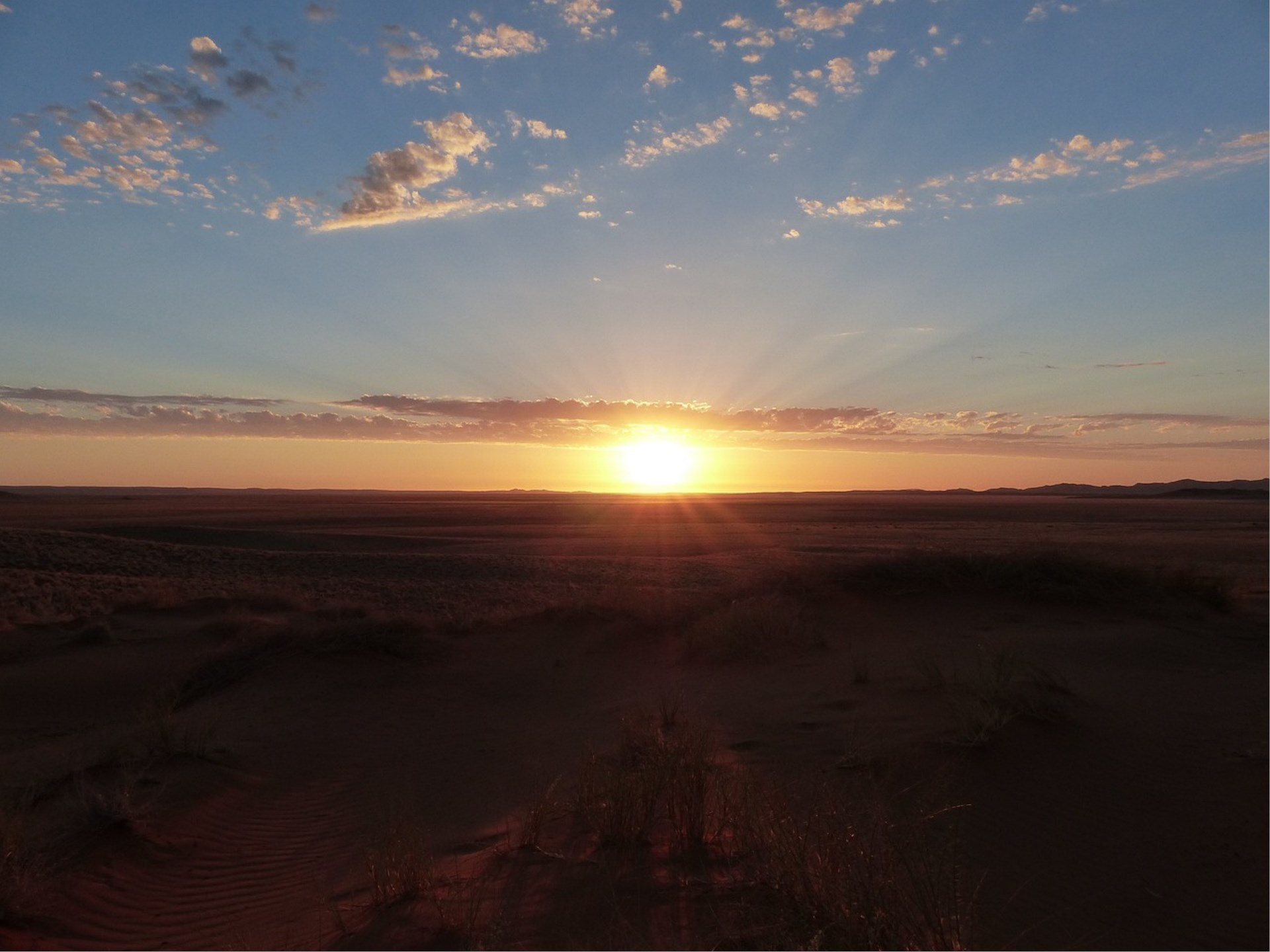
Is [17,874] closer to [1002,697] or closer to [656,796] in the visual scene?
[656,796]

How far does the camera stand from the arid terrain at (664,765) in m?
4.93

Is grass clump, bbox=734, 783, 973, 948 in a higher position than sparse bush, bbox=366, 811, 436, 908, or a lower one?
higher

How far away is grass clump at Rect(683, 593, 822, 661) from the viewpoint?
12.9m

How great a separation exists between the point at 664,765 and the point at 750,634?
703 centimetres

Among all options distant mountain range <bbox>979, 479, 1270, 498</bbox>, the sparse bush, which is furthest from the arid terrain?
distant mountain range <bbox>979, 479, 1270, 498</bbox>

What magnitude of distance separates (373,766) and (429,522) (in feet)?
199

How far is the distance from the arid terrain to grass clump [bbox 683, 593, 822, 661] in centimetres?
6

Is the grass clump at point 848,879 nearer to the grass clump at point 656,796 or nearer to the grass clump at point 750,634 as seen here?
the grass clump at point 656,796

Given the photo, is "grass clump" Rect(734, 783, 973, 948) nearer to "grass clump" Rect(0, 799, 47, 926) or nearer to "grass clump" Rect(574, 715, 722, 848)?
"grass clump" Rect(574, 715, 722, 848)

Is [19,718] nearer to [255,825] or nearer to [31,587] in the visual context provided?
[255,825]

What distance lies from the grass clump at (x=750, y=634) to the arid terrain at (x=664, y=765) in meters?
0.06

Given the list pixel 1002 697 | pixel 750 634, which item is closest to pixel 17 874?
pixel 1002 697

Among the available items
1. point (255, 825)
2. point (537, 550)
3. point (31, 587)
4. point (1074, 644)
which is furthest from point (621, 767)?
point (537, 550)

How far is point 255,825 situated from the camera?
8016 mm
